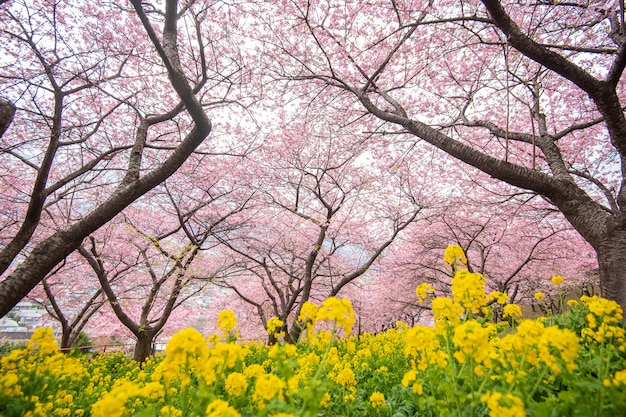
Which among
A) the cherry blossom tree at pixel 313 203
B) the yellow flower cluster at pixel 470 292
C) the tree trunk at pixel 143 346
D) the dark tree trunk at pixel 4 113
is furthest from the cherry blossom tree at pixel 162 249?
the yellow flower cluster at pixel 470 292

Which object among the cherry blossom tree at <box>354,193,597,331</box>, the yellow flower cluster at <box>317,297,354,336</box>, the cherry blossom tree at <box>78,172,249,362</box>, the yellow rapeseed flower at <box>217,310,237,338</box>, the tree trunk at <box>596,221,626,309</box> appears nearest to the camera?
the yellow flower cluster at <box>317,297,354,336</box>

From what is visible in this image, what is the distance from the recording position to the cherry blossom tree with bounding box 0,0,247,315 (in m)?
4.54

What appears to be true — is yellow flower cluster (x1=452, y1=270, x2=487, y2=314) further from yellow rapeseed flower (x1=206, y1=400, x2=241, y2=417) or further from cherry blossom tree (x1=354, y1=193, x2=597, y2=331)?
cherry blossom tree (x1=354, y1=193, x2=597, y2=331)

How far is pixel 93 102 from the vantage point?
984cm

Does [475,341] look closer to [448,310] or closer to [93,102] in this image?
[448,310]

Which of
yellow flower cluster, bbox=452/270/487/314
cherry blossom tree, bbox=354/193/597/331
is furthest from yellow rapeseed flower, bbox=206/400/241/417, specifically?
cherry blossom tree, bbox=354/193/597/331

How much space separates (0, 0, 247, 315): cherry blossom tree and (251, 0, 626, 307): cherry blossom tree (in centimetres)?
266

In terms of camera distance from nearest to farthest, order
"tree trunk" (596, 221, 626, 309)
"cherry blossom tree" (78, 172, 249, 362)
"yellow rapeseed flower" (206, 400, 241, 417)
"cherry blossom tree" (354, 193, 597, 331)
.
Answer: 1. "yellow rapeseed flower" (206, 400, 241, 417)
2. "tree trunk" (596, 221, 626, 309)
3. "cherry blossom tree" (78, 172, 249, 362)
4. "cherry blossom tree" (354, 193, 597, 331)

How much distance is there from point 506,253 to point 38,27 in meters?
22.7

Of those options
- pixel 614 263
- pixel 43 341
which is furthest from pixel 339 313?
pixel 614 263

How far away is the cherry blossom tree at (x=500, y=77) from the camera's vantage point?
445 cm

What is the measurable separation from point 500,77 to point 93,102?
41.6ft

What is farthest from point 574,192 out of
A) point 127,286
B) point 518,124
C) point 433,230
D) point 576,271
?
point 127,286

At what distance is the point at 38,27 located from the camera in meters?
6.67
